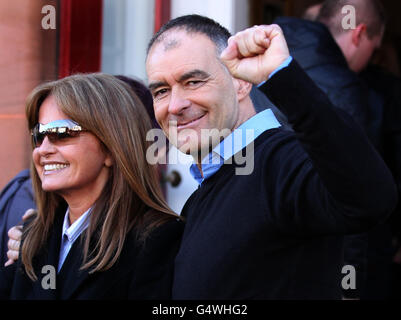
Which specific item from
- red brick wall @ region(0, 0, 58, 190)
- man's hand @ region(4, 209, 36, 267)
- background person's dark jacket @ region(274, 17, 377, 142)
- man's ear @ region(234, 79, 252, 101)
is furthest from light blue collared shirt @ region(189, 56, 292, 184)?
red brick wall @ region(0, 0, 58, 190)

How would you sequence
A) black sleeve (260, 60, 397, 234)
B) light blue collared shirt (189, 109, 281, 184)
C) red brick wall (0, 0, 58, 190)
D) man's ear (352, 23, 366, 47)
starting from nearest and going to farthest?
1. black sleeve (260, 60, 397, 234)
2. light blue collared shirt (189, 109, 281, 184)
3. man's ear (352, 23, 366, 47)
4. red brick wall (0, 0, 58, 190)

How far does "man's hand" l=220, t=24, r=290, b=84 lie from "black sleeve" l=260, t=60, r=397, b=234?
0.03 meters

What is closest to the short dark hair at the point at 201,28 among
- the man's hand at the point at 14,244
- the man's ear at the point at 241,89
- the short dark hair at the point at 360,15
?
the man's ear at the point at 241,89

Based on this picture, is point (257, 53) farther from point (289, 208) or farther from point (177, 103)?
point (177, 103)

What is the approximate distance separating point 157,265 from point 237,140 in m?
0.45

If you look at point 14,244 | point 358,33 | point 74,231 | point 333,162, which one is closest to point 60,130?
point 74,231

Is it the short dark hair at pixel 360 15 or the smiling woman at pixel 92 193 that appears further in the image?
the short dark hair at pixel 360 15

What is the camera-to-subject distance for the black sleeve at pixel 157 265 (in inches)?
65.8

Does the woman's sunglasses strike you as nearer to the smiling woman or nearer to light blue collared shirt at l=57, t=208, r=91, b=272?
the smiling woman

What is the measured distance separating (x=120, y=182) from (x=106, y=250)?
24 cm

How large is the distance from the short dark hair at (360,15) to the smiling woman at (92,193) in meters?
1.26

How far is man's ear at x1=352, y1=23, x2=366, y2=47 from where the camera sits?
287 cm

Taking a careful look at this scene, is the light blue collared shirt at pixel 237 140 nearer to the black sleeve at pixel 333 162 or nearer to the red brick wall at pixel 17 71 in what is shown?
the black sleeve at pixel 333 162
